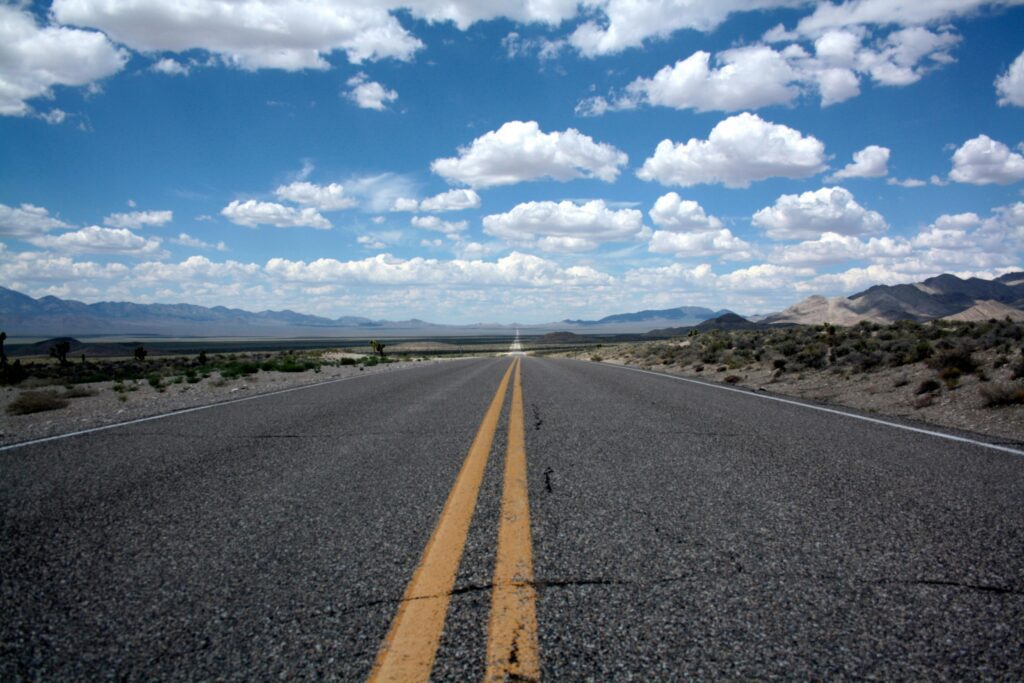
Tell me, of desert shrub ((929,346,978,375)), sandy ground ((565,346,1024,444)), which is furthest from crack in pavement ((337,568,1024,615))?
desert shrub ((929,346,978,375))

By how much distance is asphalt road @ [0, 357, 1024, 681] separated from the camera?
2.09m

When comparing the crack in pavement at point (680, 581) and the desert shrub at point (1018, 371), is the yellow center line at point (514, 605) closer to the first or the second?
the crack in pavement at point (680, 581)

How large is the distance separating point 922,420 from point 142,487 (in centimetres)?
945

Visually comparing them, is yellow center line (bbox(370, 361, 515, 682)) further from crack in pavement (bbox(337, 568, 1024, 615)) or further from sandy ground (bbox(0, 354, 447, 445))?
sandy ground (bbox(0, 354, 447, 445))

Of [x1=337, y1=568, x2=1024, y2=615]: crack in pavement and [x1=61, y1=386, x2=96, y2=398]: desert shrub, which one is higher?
[x1=337, y1=568, x2=1024, y2=615]: crack in pavement

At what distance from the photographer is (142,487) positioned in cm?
452

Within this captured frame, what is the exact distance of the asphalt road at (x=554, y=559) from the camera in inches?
82.2

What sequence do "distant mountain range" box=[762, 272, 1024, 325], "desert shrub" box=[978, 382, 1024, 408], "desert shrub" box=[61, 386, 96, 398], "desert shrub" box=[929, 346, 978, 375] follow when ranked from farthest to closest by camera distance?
"distant mountain range" box=[762, 272, 1024, 325] → "desert shrub" box=[61, 386, 96, 398] → "desert shrub" box=[929, 346, 978, 375] → "desert shrub" box=[978, 382, 1024, 408]

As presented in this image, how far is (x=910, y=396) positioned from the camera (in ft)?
34.9

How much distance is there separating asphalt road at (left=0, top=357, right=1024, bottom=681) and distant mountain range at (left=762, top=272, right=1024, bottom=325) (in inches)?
5714

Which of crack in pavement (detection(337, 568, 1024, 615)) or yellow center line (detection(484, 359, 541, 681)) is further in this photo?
crack in pavement (detection(337, 568, 1024, 615))

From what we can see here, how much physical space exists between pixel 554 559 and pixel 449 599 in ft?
2.02

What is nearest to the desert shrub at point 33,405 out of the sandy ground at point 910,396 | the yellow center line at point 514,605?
the yellow center line at point 514,605

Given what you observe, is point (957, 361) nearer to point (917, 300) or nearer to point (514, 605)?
point (514, 605)
